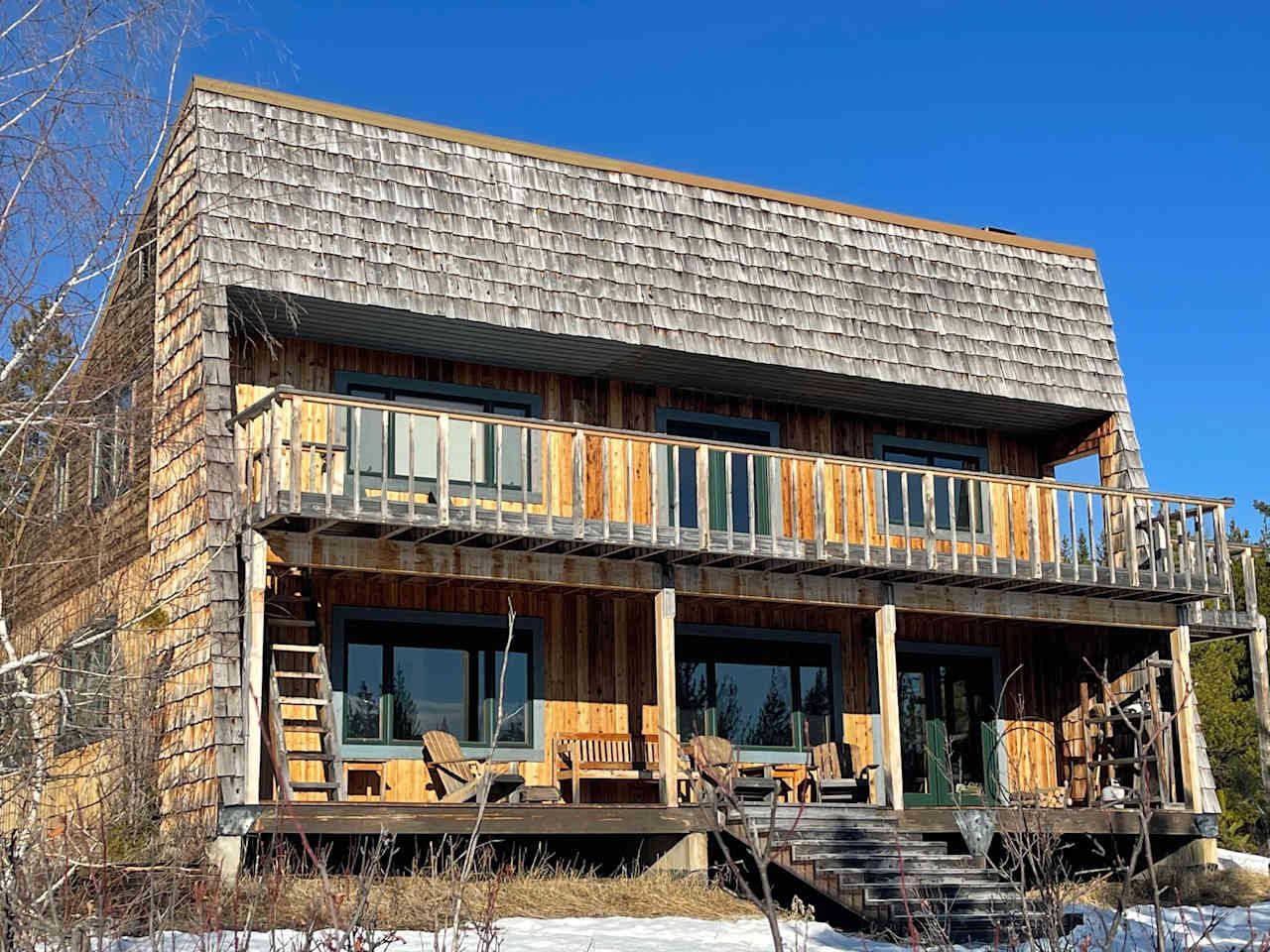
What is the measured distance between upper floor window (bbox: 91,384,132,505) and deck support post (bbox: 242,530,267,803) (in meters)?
1.35

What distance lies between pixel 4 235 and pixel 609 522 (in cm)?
804

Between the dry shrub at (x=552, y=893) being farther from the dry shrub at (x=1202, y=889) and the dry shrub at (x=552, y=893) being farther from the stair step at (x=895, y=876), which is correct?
the dry shrub at (x=1202, y=889)

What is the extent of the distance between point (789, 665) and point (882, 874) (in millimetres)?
5783

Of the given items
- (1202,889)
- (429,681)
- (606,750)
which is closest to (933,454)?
(606,750)

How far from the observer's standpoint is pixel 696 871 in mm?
16234

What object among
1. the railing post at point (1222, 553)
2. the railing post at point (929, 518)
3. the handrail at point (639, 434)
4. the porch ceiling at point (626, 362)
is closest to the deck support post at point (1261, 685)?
the railing post at point (1222, 553)

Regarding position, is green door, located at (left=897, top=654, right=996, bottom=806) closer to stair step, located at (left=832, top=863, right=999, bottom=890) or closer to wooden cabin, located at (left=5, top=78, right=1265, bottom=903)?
wooden cabin, located at (left=5, top=78, right=1265, bottom=903)

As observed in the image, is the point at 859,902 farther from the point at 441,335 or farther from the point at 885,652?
the point at 441,335

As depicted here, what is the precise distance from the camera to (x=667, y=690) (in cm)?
1686

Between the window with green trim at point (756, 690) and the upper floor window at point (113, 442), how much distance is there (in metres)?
6.93

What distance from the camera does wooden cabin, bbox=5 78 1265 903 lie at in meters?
16.2

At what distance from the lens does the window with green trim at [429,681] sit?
1781cm

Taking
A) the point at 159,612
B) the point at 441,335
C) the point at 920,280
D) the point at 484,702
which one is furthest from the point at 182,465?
the point at 920,280

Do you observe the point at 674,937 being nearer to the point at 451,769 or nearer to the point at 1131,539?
the point at 451,769
